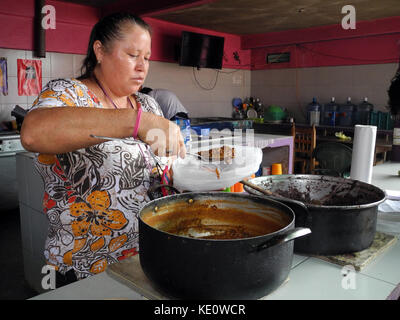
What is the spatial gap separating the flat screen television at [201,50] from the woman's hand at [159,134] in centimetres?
552

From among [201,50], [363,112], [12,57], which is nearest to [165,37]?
[201,50]

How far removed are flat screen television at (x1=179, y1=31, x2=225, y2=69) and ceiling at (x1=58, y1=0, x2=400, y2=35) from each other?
233 mm

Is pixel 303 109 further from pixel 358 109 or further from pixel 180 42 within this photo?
pixel 180 42

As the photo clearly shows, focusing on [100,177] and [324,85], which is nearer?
[100,177]

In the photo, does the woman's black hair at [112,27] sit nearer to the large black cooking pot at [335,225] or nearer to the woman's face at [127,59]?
the woman's face at [127,59]

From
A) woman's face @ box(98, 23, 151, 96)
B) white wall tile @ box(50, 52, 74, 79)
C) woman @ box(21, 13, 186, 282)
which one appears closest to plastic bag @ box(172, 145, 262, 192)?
woman @ box(21, 13, 186, 282)

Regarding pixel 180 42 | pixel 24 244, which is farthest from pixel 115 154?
pixel 180 42

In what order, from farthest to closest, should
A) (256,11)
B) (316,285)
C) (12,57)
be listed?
(256,11) → (12,57) → (316,285)

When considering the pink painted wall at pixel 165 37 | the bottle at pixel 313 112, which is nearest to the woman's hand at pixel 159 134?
the pink painted wall at pixel 165 37

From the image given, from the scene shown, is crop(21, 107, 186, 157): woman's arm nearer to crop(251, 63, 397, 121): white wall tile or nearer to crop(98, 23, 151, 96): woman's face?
crop(98, 23, 151, 96): woman's face

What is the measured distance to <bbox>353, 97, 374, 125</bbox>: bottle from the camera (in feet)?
20.1

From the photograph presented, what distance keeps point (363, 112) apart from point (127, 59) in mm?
5768

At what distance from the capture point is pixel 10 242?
3633 millimetres

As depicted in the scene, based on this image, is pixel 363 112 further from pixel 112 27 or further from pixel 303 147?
pixel 112 27
